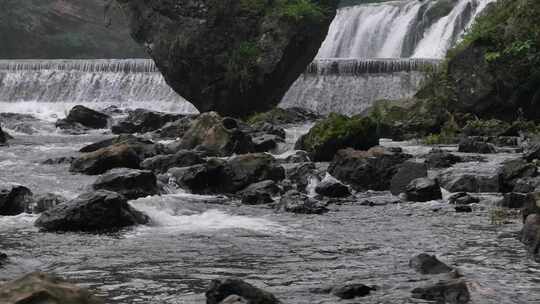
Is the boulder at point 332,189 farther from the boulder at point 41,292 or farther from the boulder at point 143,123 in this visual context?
the boulder at point 143,123

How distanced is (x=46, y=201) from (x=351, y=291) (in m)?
7.02

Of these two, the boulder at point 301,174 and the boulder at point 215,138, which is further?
the boulder at point 215,138

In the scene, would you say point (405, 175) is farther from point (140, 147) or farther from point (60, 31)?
point (60, 31)

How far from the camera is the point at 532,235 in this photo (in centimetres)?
925

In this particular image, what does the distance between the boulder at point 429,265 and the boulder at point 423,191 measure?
4.97 meters

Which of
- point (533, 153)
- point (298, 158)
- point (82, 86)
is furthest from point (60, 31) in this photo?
point (533, 153)

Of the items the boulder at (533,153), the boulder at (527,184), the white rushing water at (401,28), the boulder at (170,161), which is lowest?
the boulder at (527,184)

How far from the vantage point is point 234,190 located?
1504 cm

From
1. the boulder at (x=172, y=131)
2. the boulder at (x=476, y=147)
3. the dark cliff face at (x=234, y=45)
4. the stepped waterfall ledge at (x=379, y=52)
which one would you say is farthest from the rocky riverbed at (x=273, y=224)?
the stepped waterfall ledge at (x=379, y=52)

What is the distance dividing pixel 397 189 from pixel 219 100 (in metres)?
14.8

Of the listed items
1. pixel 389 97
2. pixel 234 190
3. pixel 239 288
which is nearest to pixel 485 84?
pixel 389 97

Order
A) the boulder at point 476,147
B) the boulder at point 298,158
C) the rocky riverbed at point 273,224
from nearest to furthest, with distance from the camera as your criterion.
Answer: the rocky riverbed at point 273,224 → the boulder at point 298,158 → the boulder at point 476,147

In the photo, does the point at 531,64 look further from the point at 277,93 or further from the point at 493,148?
the point at 277,93

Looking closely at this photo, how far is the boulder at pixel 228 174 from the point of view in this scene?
15102 millimetres
